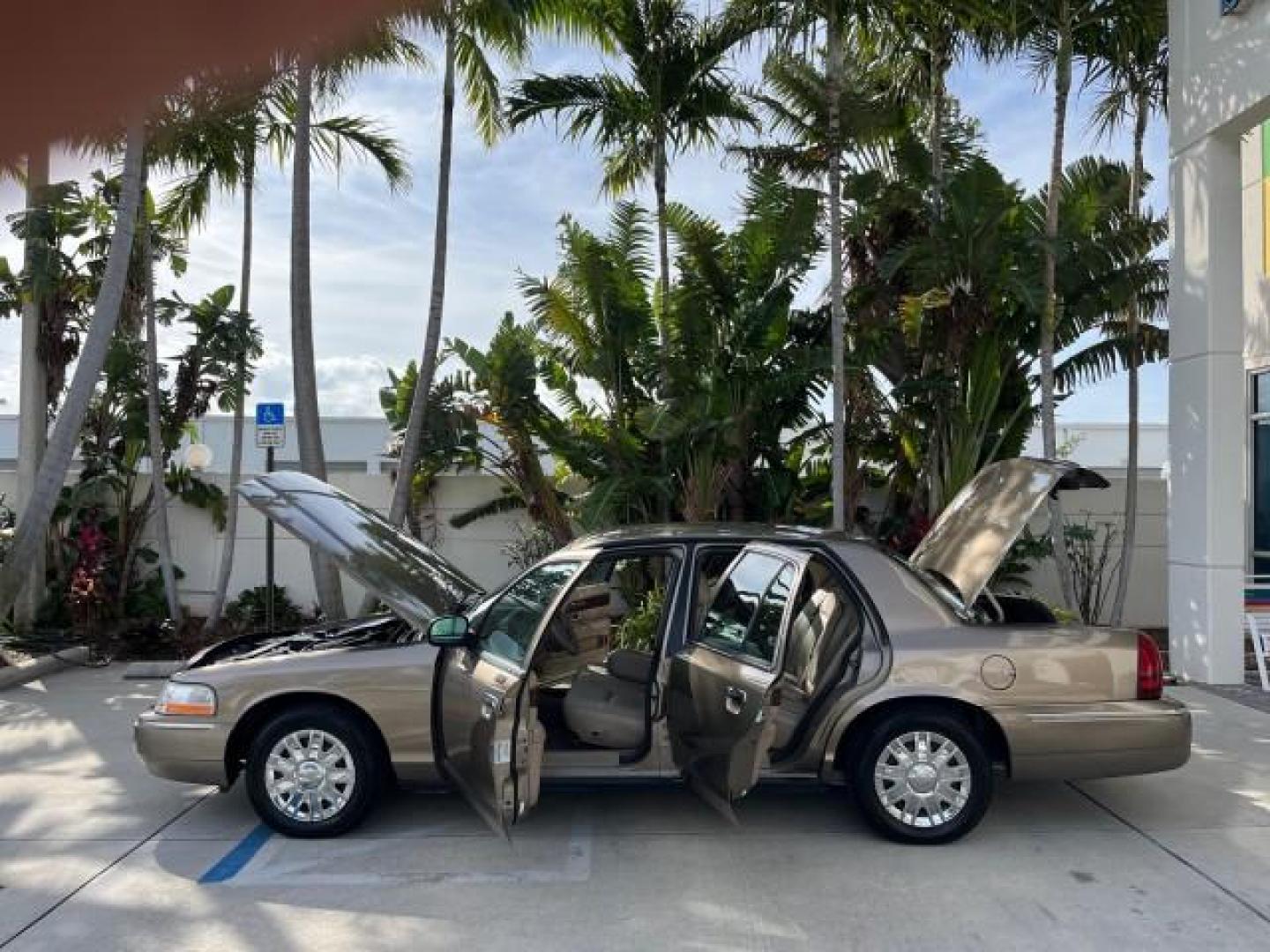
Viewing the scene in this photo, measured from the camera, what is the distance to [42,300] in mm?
12211

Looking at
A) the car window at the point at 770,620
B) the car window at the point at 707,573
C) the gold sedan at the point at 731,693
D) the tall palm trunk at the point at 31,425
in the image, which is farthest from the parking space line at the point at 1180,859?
the tall palm trunk at the point at 31,425

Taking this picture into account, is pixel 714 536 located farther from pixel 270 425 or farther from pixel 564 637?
pixel 270 425

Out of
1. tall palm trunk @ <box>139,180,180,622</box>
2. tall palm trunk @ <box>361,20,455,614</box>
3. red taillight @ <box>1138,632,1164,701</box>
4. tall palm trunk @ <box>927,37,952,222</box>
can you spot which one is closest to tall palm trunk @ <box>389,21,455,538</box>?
tall palm trunk @ <box>361,20,455,614</box>

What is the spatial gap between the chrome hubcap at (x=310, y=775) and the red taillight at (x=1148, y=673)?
3.96 metres

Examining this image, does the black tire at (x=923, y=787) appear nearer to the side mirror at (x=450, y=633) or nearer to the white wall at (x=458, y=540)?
the side mirror at (x=450, y=633)

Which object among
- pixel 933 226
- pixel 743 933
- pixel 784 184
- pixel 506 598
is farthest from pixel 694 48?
pixel 743 933

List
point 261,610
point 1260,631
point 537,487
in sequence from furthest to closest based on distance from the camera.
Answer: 1. point 261,610
2. point 537,487
3. point 1260,631

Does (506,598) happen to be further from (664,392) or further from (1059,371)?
(1059,371)

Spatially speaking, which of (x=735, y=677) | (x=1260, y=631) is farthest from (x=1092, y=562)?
(x=735, y=677)

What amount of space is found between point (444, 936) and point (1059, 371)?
10.3m

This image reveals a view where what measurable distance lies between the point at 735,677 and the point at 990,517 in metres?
1.80

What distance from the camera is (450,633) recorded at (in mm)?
5379

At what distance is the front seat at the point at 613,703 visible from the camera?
577cm

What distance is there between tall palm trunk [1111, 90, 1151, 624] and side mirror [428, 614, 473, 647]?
29.8 feet
